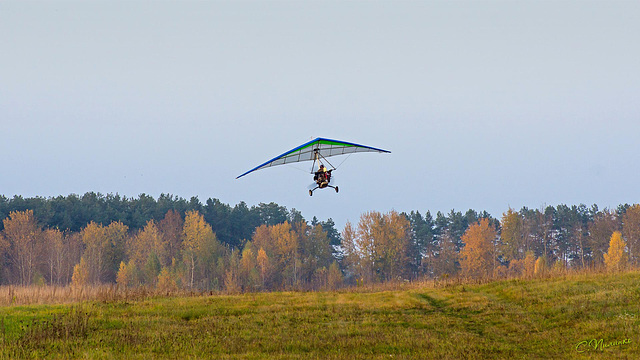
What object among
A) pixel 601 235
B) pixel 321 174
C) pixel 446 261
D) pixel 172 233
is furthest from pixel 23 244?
pixel 601 235

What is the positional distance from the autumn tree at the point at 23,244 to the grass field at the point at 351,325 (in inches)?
2655

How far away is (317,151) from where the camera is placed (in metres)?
26.8

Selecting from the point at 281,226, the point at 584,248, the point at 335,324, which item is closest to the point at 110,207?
the point at 281,226

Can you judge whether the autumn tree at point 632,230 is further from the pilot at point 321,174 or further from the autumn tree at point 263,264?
the pilot at point 321,174

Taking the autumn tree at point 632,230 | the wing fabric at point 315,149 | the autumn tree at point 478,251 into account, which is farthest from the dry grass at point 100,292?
the autumn tree at point 632,230

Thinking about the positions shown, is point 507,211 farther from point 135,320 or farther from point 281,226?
point 135,320

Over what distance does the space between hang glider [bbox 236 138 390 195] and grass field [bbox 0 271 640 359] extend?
246 inches

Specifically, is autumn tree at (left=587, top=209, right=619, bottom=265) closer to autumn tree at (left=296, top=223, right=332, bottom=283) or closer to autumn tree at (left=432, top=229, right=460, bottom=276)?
autumn tree at (left=432, top=229, right=460, bottom=276)

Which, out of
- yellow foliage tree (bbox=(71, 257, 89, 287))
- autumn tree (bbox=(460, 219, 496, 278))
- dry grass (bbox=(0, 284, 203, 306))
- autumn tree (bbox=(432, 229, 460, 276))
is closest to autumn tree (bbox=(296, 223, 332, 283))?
autumn tree (bbox=(432, 229, 460, 276))

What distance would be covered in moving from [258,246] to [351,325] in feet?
271

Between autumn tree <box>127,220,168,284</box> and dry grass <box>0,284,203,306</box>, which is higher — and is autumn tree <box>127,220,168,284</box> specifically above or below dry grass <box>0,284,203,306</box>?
above

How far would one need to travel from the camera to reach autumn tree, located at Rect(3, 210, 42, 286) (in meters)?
81.5

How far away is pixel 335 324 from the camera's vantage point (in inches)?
728

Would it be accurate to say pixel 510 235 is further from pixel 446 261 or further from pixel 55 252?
pixel 55 252
